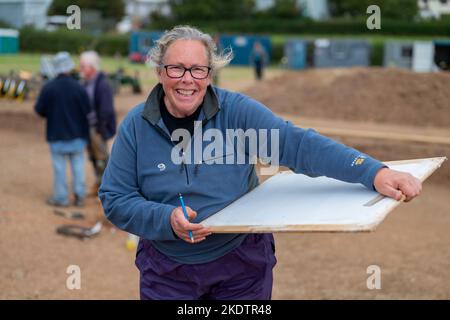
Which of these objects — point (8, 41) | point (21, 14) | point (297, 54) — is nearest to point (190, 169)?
point (297, 54)

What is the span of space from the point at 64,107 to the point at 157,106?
17.9ft

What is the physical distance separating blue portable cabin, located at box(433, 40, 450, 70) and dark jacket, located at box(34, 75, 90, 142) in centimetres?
1776

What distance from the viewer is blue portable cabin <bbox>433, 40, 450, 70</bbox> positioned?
2285 cm

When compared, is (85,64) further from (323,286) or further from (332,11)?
(332,11)

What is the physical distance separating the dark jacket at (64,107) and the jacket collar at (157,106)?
5.37 metres

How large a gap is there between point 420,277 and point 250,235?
353 centimetres

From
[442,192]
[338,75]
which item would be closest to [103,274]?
[442,192]

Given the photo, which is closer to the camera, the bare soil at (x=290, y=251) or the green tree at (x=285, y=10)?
the bare soil at (x=290, y=251)

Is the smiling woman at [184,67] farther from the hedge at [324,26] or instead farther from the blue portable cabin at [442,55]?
the hedge at [324,26]

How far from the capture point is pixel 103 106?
8.20 meters

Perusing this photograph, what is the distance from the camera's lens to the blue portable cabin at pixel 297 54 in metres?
36.0

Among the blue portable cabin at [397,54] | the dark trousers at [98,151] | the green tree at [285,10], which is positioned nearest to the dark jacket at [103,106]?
the dark trousers at [98,151]

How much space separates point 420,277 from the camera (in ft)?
19.1

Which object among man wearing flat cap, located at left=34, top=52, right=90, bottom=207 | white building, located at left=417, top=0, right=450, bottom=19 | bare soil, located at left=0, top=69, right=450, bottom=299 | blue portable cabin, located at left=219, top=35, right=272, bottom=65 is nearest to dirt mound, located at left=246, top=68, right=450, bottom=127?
bare soil, located at left=0, top=69, right=450, bottom=299
